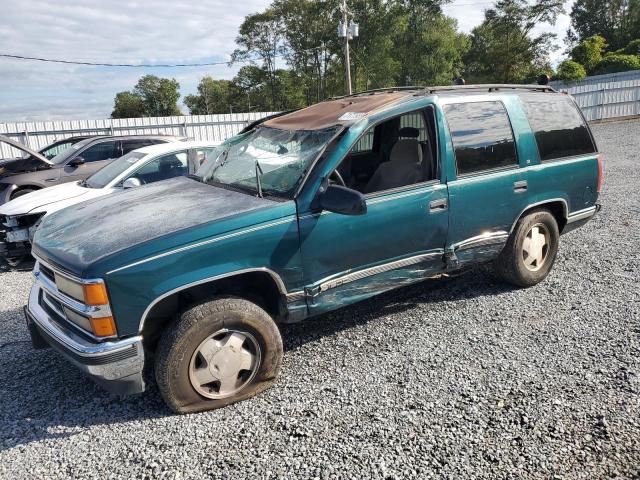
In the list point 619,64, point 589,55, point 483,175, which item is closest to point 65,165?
point 483,175

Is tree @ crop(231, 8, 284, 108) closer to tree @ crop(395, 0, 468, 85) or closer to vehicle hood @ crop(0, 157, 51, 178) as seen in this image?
tree @ crop(395, 0, 468, 85)

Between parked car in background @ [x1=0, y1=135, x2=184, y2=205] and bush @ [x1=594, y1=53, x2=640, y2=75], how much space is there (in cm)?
3205

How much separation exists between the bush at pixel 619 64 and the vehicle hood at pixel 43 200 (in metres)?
34.5

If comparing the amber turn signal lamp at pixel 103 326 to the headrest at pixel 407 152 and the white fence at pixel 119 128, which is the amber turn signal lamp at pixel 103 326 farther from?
the white fence at pixel 119 128

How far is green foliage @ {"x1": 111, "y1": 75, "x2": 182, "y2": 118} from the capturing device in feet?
252

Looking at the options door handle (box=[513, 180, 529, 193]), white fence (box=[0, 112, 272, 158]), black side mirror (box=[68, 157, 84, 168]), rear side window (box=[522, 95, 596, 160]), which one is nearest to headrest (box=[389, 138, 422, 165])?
door handle (box=[513, 180, 529, 193])

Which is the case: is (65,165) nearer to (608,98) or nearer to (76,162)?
(76,162)

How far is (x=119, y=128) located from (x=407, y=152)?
58.4 feet

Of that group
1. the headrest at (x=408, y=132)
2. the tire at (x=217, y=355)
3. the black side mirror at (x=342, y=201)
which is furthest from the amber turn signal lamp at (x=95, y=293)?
the headrest at (x=408, y=132)

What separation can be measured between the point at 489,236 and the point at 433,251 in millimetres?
678

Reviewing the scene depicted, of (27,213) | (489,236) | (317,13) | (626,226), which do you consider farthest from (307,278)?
(317,13)

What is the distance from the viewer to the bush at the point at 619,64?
102ft

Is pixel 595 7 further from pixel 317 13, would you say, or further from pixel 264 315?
pixel 264 315

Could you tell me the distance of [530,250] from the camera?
15.9ft
